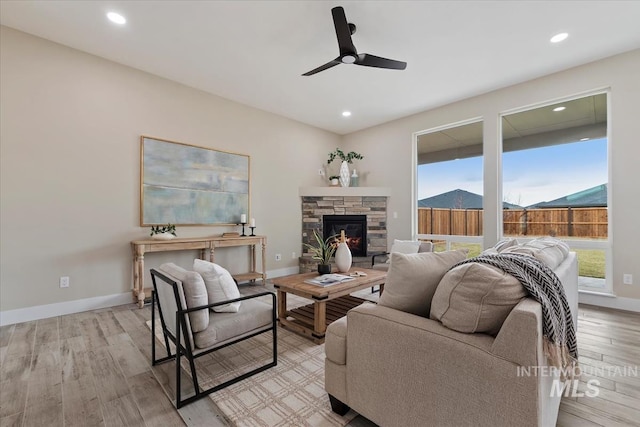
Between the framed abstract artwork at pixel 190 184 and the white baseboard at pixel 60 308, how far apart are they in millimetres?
986

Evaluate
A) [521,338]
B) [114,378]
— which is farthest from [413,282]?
[114,378]

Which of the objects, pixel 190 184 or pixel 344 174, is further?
pixel 344 174

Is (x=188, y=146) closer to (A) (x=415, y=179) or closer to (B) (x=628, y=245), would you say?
(A) (x=415, y=179)

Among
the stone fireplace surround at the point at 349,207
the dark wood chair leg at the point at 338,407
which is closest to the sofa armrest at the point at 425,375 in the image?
the dark wood chair leg at the point at 338,407

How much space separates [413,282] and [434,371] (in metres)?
0.41

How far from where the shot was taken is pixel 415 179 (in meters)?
5.42

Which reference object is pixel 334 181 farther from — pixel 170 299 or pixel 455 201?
pixel 170 299

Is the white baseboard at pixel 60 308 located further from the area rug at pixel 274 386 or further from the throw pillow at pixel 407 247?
the throw pillow at pixel 407 247

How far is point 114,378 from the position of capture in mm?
1952

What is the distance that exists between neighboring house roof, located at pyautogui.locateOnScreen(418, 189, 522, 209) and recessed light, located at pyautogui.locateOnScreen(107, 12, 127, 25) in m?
4.99

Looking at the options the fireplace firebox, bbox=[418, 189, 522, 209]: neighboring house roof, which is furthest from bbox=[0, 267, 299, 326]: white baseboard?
bbox=[418, 189, 522, 209]: neighboring house roof

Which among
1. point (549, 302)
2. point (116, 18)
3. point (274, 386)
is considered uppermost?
point (116, 18)

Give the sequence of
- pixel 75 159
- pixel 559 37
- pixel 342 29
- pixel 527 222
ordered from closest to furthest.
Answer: pixel 342 29, pixel 559 37, pixel 75 159, pixel 527 222

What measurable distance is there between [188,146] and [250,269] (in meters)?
2.24
